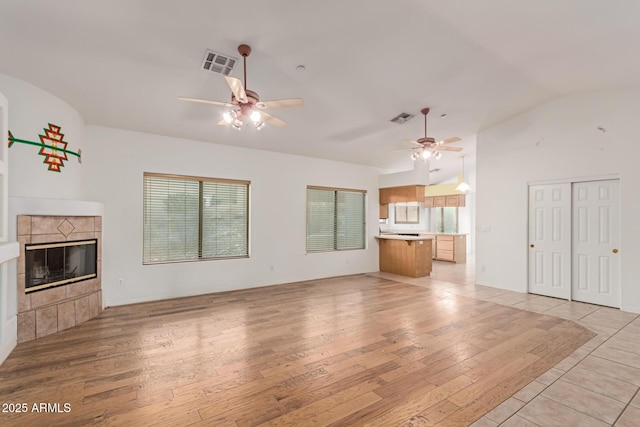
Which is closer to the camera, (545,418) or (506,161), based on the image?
(545,418)

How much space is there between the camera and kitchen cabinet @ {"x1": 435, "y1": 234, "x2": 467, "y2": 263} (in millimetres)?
9523

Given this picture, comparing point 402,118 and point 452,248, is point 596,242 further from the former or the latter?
point 452,248

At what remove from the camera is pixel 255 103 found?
297 centimetres

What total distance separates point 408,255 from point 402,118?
11.4 feet

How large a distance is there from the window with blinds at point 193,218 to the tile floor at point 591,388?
492cm

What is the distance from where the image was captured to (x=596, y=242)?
486 centimetres

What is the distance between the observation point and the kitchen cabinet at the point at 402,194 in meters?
7.31

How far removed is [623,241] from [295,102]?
537 cm

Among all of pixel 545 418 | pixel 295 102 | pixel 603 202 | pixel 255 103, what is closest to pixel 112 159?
pixel 255 103

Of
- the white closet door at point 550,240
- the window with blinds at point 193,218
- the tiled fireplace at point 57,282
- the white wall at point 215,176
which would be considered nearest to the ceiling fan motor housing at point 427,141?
the white closet door at point 550,240

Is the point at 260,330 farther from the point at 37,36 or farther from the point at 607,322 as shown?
the point at 607,322

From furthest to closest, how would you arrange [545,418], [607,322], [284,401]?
[607,322], [284,401], [545,418]

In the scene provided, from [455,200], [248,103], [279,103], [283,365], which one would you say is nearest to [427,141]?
[279,103]

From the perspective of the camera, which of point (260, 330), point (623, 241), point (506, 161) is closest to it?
point (260, 330)
